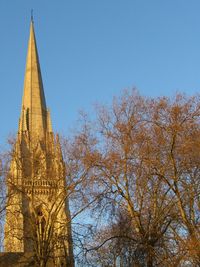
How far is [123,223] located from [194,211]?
2.97 meters

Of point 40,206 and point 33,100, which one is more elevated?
point 33,100

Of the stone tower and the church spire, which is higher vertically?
the church spire

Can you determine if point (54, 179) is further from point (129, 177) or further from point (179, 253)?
point (179, 253)

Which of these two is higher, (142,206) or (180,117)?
(180,117)

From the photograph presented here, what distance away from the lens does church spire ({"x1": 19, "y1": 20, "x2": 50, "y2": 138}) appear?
162 ft

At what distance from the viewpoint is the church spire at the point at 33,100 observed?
4944 centimetres

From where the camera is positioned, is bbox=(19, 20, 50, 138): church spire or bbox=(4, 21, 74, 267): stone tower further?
bbox=(19, 20, 50, 138): church spire

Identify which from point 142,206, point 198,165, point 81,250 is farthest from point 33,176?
point 198,165

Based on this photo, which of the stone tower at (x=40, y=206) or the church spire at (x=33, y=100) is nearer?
the stone tower at (x=40, y=206)

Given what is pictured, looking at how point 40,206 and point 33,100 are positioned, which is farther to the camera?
point 33,100

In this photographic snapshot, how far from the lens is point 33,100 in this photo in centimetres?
5372

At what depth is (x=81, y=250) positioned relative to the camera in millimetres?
20656

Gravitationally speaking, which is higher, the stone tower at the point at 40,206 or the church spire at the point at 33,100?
the church spire at the point at 33,100

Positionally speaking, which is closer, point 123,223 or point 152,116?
point 152,116
